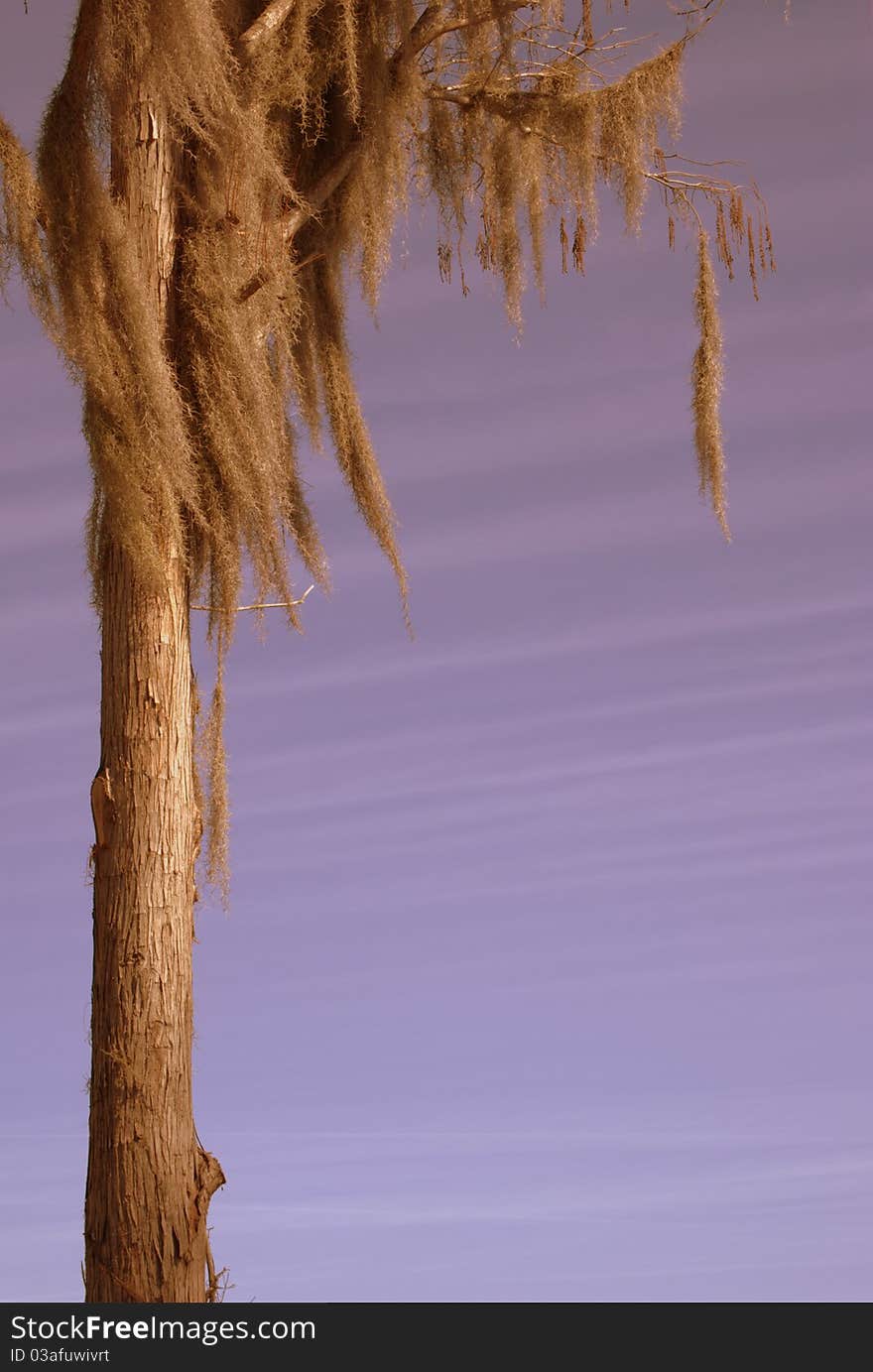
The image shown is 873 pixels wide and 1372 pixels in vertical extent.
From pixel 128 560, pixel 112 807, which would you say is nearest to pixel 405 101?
pixel 128 560

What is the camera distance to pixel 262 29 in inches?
203

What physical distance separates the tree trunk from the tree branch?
46 centimetres

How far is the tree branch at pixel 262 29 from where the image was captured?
511cm

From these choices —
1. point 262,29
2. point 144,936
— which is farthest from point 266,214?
point 144,936

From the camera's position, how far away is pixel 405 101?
17.9 ft

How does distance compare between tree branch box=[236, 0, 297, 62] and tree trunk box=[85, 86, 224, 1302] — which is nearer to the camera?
tree trunk box=[85, 86, 224, 1302]

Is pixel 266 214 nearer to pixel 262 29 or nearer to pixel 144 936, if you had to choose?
pixel 262 29

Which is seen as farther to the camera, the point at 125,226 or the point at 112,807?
the point at 125,226

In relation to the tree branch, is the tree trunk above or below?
below

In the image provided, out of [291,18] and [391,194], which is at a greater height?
[291,18]

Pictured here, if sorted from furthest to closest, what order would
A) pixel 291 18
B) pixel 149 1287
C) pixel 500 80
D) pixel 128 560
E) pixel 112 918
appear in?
pixel 500 80
pixel 291 18
pixel 128 560
pixel 112 918
pixel 149 1287

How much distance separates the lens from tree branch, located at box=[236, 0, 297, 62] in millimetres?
5113

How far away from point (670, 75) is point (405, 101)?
1.17 meters
